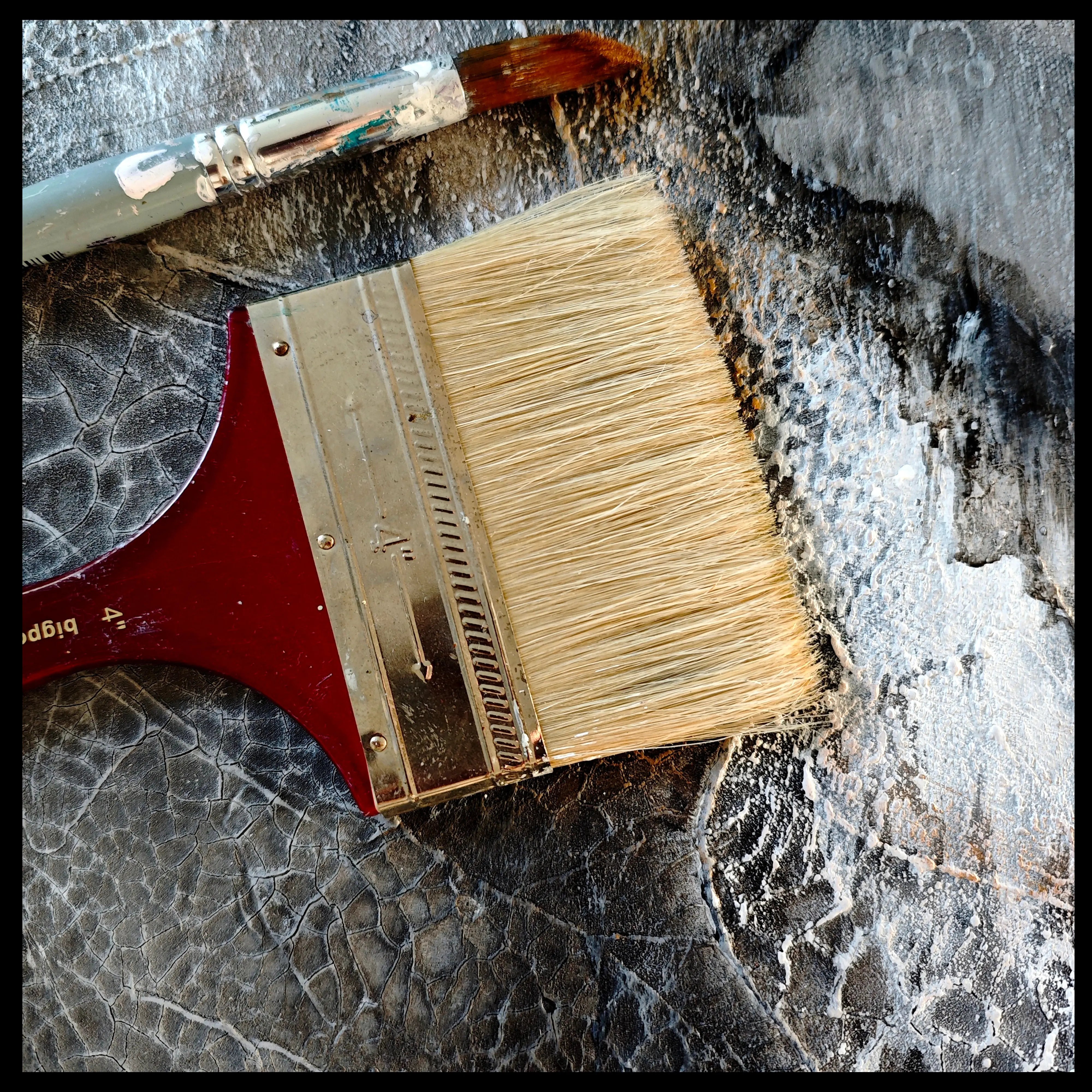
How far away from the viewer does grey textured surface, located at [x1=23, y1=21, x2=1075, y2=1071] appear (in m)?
1.44

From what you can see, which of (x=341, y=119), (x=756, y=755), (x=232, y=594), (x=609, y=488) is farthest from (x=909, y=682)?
(x=341, y=119)

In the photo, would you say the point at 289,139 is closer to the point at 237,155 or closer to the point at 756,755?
the point at 237,155

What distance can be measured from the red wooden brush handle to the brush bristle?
0.30 meters

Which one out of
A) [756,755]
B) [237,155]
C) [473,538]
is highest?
[237,155]

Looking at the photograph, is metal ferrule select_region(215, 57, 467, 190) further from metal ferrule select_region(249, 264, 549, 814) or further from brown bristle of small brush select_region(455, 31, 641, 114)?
metal ferrule select_region(249, 264, 549, 814)

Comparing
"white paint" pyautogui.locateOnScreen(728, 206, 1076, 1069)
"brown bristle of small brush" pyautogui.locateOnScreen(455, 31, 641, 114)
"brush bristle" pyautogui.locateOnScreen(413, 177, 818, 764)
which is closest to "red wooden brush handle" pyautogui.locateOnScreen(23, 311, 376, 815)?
"brush bristle" pyautogui.locateOnScreen(413, 177, 818, 764)

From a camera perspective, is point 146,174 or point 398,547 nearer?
point 398,547

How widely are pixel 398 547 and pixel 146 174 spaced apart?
2.62 feet

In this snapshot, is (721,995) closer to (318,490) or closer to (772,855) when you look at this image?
(772,855)

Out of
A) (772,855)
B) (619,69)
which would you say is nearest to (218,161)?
(619,69)

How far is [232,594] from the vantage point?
1.37m

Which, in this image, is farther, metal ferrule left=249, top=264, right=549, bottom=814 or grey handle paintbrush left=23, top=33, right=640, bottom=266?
grey handle paintbrush left=23, top=33, right=640, bottom=266

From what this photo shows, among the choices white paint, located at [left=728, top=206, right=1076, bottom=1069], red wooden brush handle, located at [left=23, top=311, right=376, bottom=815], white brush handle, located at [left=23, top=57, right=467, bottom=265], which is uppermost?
white brush handle, located at [left=23, top=57, right=467, bottom=265]

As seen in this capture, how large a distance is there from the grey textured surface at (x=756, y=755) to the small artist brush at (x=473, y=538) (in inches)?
7.2
